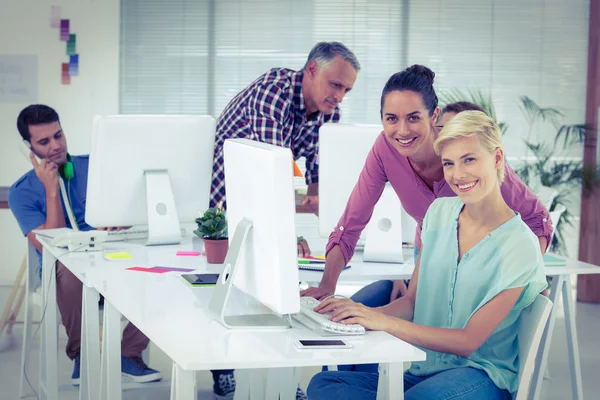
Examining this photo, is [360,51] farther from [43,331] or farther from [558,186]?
[43,331]

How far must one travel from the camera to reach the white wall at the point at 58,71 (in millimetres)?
6102

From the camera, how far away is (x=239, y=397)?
2842mm

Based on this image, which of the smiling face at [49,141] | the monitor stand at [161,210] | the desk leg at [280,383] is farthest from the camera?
the smiling face at [49,141]

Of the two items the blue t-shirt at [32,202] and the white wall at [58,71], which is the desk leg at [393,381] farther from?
the white wall at [58,71]

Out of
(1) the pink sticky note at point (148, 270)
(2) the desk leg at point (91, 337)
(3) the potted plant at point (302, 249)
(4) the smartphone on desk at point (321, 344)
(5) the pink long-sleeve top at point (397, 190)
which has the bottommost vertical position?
(2) the desk leg at point (91, 337)

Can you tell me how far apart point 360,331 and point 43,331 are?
188 cm

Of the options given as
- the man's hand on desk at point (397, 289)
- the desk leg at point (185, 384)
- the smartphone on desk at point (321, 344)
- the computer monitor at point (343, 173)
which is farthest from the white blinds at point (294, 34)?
the desk leg at point (185, 384)

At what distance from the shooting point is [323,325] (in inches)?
70.5

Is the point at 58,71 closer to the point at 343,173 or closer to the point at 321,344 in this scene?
the point at 343,173

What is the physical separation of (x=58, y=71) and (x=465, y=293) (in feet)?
16.1

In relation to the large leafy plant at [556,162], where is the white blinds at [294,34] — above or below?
above

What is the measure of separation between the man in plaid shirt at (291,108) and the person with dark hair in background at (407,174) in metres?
0.78

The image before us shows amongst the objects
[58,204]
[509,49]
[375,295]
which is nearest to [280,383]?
[375,295]

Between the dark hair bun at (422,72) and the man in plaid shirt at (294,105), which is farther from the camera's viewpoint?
the man in plaid shirt at (294,105)
